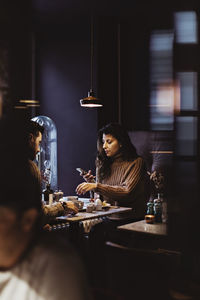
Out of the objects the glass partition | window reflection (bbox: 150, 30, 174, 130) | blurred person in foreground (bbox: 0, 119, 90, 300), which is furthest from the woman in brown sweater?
blurred person in foreground (bbox: 0, 119, 90, 300)

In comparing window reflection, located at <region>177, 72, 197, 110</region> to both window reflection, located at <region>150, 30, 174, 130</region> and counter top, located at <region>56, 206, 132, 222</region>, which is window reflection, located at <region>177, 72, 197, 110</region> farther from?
window reflection, located at <region>150, 30, 174, 130</region>

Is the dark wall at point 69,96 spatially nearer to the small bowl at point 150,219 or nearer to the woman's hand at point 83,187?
the woman's hand at point 83,187

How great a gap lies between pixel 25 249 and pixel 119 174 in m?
3.75

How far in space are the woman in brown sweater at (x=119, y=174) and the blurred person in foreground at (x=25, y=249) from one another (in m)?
2.99

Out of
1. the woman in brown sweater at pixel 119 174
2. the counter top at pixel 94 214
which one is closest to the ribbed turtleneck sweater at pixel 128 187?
the woman in brown sweater at pixel 119 174

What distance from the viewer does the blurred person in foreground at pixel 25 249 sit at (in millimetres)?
1137

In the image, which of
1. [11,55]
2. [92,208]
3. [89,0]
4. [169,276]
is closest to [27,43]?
[11,55]

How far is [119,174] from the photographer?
489 centimetres

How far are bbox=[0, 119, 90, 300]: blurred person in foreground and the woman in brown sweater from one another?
299 centimetres

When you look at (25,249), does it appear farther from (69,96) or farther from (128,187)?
(69,96)

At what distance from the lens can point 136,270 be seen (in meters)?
1.91

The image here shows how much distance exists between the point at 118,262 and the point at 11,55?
191 inches

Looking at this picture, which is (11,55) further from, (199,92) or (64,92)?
(199,92)

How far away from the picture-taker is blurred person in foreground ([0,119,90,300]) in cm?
114
